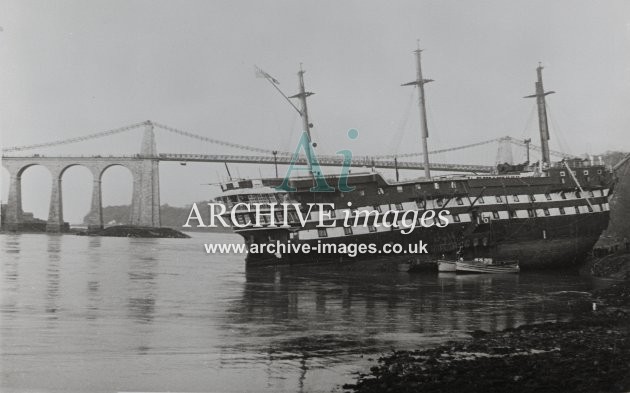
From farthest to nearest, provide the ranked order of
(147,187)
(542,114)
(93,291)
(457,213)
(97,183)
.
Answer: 1. (97,183)
2. (147,187)
3. (542,114)
4. (457,213)
5. (93,291)

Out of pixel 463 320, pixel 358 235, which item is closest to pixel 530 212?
pixel 358 235

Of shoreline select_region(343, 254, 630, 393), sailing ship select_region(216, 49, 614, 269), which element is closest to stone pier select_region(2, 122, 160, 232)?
sailing ship select_region(216, 49, 614, 269)

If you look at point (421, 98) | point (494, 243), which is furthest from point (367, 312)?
point (421, 98)

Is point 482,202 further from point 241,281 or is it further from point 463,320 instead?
point 463,320

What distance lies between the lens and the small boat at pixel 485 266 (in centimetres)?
3234

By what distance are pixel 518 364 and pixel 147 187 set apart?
79712 millimetres

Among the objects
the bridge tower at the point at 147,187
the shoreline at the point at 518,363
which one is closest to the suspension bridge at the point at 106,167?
the bridge tower at the point at 147,187

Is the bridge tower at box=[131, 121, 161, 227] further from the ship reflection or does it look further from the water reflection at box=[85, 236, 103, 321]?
the ship reflection

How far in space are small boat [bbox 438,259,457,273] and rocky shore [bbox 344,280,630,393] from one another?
1810 cm

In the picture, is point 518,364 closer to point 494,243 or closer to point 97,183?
point 494,243

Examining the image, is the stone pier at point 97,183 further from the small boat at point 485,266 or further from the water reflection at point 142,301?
the small boat at point 485,266

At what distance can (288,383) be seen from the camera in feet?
Result: 32.6

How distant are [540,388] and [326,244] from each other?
2465cm

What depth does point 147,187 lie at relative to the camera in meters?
85.1
